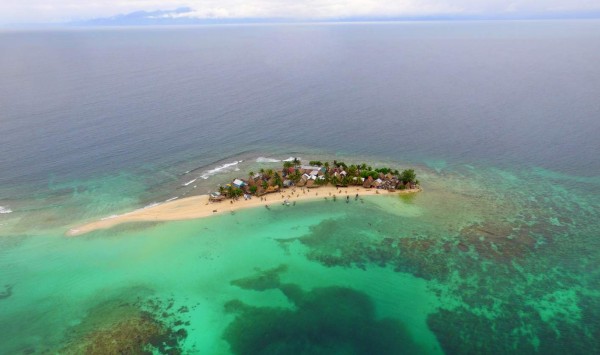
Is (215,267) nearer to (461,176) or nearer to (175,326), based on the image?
(175,326)

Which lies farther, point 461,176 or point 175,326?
point 461,176

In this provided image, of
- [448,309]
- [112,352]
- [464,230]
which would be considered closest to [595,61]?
[464,230]

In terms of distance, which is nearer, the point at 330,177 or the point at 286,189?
the point at 286,189

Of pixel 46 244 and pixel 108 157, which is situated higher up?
pixel 108 157

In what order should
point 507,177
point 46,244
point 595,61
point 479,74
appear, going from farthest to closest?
1. point 595,61
2. point 479,74
3. point 507,177
4. point 46,244

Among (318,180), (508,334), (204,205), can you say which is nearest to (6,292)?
(204,205)

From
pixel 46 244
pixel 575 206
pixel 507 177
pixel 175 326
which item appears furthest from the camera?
pixel 507 177

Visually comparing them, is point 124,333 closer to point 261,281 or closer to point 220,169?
point 261,281

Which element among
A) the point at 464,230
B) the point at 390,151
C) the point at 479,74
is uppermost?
the point at 479,74
